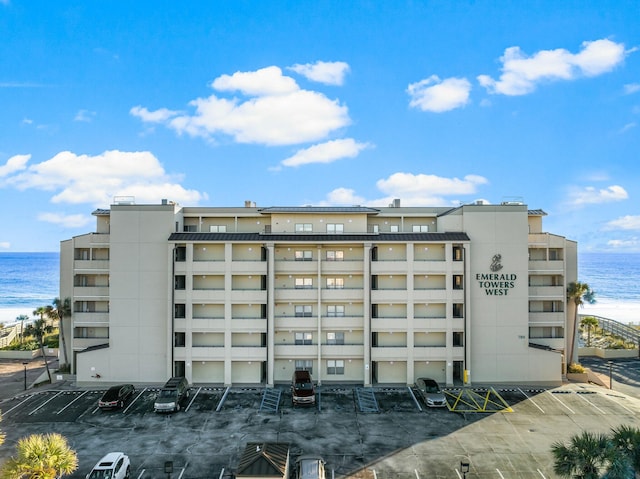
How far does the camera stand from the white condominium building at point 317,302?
140 ft

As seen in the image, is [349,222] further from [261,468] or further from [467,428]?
[261,468]

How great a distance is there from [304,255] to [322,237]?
10.6ft

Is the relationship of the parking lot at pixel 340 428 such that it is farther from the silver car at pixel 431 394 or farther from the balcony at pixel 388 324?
the balcony at pixel 388 324

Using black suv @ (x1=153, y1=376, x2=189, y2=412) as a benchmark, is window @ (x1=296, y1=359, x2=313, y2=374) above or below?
above

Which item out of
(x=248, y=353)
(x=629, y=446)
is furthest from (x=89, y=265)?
(x=629, y=446)

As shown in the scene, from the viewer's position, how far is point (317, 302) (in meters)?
43.5

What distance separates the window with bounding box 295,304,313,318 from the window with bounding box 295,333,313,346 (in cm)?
203

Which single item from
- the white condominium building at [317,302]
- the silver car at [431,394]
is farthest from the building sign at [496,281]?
the silver car at [431,394]

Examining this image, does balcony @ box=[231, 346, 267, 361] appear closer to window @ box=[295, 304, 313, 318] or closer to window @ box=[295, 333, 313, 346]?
window @ box=[295, 333, 313, 346]

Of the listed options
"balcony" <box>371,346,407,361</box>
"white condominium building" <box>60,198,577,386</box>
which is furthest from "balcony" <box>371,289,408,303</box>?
"balcony" <box>371,346,407,361</box>

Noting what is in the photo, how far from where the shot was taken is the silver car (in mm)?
36125

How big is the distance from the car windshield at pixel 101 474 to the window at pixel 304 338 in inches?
870

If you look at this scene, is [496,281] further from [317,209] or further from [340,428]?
[340,428]

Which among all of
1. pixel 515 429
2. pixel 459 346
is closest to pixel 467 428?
pixel 515 429
